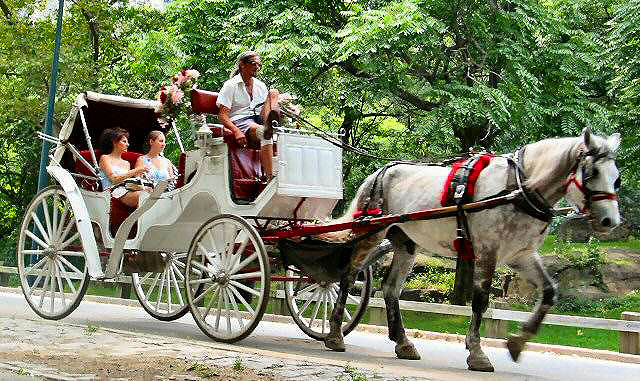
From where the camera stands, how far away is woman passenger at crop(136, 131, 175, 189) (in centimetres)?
1316

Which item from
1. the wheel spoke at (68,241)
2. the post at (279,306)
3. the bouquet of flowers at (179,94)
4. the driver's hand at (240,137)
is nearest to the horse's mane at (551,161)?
the driver's hand at (240,137)

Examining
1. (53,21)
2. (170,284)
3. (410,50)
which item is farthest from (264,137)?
(53,21)

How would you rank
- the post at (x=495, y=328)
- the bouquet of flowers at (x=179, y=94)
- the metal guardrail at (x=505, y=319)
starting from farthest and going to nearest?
the post at (x=495, y=328), the metal guardrail at (x=505, y=319), the bouquet of flowers at (x=179, y=94)

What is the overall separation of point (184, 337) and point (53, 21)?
21.5m

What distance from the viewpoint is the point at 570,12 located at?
18.5 m

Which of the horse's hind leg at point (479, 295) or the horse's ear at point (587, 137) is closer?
the horse's ear at point (587, 137)

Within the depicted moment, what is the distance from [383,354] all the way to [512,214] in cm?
249

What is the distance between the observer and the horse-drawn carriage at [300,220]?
369 inches

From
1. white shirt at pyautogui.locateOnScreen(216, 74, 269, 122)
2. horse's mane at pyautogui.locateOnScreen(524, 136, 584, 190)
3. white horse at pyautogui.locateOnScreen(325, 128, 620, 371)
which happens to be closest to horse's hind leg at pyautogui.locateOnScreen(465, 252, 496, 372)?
white horse at pyautogui.locateOnScreen(325, 128, 620, 371)

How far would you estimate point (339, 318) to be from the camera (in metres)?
11.0

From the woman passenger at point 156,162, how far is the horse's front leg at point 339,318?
3457mm

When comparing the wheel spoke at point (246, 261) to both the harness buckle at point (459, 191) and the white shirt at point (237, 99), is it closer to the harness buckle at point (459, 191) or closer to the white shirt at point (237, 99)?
the white shirt at point (237, 99)

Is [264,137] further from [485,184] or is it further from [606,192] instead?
[606,192]

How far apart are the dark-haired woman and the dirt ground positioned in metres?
4.33
